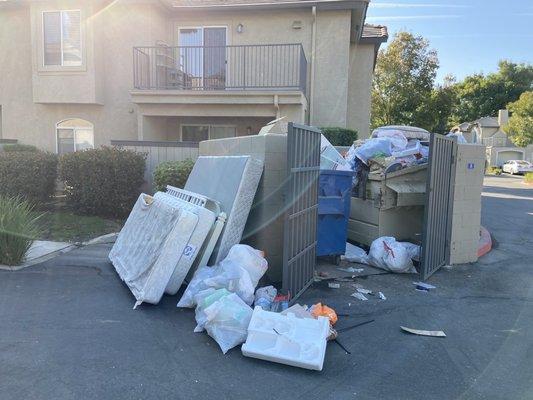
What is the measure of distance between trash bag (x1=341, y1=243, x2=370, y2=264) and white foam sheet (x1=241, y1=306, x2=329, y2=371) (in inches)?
123

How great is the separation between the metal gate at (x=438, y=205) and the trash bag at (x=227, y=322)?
312 cm

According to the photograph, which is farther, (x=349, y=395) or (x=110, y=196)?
(x=110, y=196)

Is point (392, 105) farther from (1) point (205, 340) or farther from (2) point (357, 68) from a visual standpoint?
(1) point (205, 340)

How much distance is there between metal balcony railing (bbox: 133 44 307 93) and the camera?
13.4 meters

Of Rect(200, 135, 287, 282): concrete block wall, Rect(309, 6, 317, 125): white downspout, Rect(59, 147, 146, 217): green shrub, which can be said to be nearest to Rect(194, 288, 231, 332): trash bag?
Rect(200, 135, 287, 282): concrete block wall

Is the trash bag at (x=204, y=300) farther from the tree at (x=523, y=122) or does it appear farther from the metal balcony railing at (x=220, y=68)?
the tree at (x=523, y=122)

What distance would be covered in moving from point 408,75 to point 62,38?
63.6 ft

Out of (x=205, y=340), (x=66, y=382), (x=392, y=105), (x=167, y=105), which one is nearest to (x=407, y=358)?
(x=205, y=340)

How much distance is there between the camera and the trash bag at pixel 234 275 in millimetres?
4531

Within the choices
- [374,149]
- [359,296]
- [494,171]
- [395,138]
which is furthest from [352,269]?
[494,171]

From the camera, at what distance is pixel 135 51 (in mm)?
13227

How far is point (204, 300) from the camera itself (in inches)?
169

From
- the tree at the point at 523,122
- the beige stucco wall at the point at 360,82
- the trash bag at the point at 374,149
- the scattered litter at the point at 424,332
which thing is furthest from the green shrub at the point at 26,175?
the tree at the point at 523,122

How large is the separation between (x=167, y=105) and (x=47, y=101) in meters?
3.95
